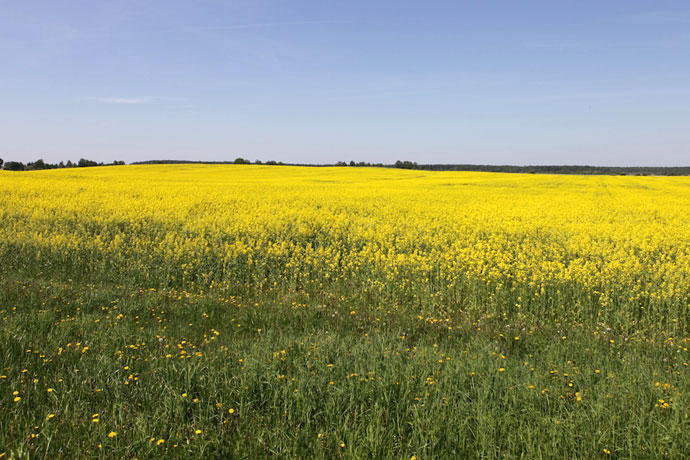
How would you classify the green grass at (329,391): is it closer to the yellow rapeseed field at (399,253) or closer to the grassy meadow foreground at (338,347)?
the grassy meadow foreground at (338,347)

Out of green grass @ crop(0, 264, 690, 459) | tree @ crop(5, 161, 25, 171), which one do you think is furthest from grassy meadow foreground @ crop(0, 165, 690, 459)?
tree @ crop(5, 161, 25, 171)

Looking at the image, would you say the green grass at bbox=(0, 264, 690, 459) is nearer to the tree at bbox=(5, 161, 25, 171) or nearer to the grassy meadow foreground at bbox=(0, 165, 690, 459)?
the grassy meadow foreground at bbox=(0, 165, 690, 459)

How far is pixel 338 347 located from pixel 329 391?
978 mm

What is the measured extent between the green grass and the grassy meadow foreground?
0.02 metres

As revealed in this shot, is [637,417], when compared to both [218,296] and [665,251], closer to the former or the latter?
[218,296]

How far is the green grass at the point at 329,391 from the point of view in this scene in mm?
2666

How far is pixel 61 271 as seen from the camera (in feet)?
25.6

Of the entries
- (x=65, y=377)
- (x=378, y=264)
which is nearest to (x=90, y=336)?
(x=65, y=377)

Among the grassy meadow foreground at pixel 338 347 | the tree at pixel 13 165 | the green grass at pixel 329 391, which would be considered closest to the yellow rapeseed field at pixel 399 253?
the grassy meadow foreground at pixel 338 347

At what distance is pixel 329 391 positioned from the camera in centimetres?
320

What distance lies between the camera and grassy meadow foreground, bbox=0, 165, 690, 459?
2.74m

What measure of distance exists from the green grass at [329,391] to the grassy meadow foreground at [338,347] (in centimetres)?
2

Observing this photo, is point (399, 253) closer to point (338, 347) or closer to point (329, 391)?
point (338, 347)

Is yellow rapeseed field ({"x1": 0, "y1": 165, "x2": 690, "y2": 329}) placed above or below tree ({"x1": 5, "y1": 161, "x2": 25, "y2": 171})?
Answer: below
